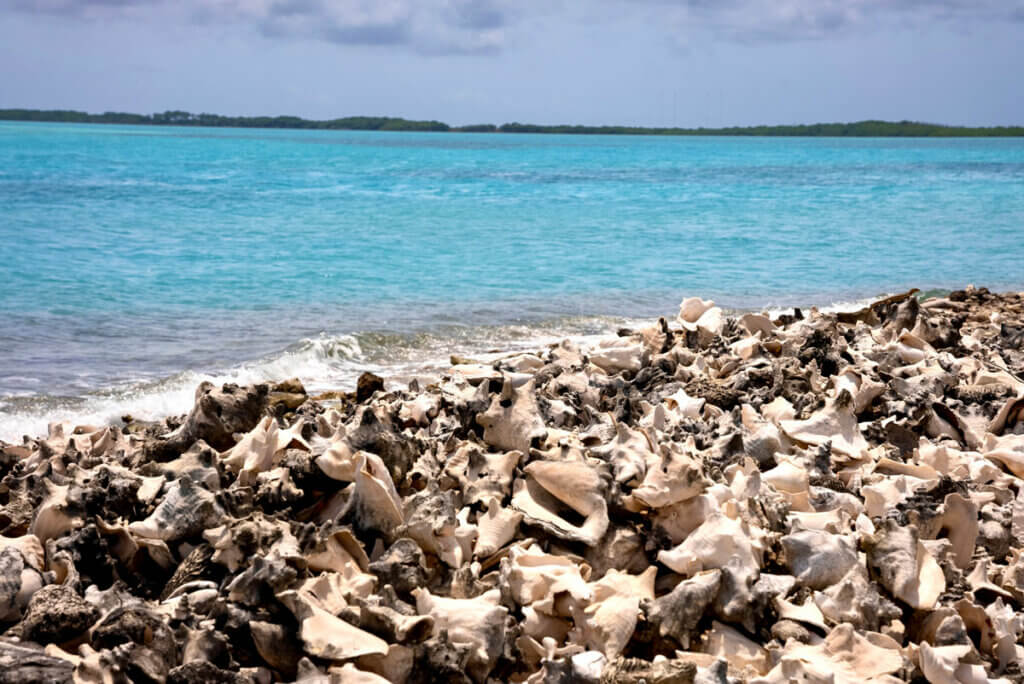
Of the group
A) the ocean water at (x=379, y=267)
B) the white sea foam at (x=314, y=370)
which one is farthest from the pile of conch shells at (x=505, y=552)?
the ocean water at (x=379, y=267)

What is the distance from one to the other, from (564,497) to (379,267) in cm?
1402

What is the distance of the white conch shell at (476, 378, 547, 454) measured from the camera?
4059 millimetres

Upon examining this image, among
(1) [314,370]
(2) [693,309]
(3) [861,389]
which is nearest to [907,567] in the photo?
(3) [861,389]

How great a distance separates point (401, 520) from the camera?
3262 mm

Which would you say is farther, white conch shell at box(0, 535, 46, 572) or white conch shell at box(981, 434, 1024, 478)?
white conch shell at box(981, 434, 1024, 478)

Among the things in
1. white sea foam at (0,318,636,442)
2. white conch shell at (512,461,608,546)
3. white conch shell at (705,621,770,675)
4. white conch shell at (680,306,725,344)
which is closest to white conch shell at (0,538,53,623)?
white conch shell at (512,461,608,546)

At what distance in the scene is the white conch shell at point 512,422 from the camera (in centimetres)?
406

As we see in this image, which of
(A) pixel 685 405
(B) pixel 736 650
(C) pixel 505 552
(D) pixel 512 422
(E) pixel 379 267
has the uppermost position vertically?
(D) pixel 512 422

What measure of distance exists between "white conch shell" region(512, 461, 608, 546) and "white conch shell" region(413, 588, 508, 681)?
46 cm

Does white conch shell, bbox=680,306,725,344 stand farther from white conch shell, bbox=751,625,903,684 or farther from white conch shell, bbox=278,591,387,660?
white conch shell, bbox=278,591,387,660

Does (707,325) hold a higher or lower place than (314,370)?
higher

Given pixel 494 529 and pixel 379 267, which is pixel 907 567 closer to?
pixel 494 529

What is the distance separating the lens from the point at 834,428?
14.2ft

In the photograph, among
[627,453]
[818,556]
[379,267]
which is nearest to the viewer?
[818,556]
